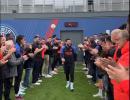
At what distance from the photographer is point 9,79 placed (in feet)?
35.1

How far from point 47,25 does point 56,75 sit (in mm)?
9814

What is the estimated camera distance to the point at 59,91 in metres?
14.6

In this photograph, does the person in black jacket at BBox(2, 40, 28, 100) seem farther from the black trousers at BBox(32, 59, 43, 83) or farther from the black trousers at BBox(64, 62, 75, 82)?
the black trousers at BBox(32, 59, 43, 83)

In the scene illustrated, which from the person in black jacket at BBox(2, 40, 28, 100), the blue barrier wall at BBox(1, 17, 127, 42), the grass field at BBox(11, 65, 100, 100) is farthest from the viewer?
the blue barrier wall at BBox(1, 17, 127, 42)

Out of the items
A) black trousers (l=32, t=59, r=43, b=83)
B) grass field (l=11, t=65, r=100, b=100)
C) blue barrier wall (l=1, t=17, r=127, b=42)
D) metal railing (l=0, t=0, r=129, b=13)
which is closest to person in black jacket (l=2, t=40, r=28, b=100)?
grass field (l=11, t=65, r=100, b=100)

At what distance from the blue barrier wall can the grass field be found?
37.2ft

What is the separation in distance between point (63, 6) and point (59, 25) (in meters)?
2.43

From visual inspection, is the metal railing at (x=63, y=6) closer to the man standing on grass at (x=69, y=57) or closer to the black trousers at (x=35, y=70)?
the black trousers at (x=35, y=70)

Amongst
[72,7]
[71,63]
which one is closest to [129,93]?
[71,63]

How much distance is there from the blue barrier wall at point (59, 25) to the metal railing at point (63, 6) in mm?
1679

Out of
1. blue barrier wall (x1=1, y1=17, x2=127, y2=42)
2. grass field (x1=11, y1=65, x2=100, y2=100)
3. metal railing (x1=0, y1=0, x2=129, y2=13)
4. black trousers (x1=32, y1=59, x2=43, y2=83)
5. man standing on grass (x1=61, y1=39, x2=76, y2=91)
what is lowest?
grass field (x1=11, y1=65, x2=100, y2=100)

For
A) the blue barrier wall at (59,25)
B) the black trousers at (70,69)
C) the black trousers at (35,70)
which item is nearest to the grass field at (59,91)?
the black trousers at (35,70)

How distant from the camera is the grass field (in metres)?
13.2

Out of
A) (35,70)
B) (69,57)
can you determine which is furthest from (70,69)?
(35,70)
